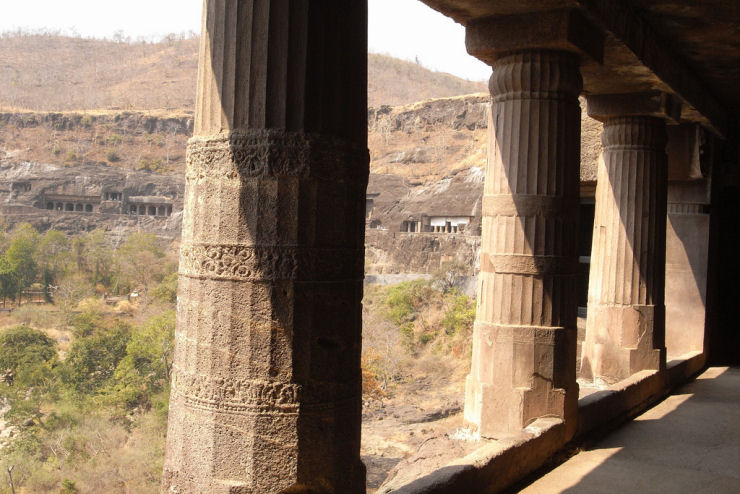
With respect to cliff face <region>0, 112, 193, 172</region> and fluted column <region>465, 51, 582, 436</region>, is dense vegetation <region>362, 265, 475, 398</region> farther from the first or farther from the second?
cliff face <region>0, 112, 193, 172</region>

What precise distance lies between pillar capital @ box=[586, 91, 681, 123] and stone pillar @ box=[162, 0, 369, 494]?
4760mm

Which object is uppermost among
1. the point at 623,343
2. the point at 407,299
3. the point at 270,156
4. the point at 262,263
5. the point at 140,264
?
the point at 270,156

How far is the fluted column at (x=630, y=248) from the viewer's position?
22.4 ft

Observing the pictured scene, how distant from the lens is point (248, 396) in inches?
92.2

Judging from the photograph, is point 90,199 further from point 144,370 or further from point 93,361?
A: point 144,370

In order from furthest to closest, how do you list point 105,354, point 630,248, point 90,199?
point 90,199, point 105,354, point 630,248

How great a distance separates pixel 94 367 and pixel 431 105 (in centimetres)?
4853

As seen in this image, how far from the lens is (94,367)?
33812 millimetres

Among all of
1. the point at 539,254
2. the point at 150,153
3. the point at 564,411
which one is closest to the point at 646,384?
the point at 564,411

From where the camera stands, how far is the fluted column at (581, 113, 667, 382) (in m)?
6.82

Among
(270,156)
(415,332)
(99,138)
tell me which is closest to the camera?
(270,156)

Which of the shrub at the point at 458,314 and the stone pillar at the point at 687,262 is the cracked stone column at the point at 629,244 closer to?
the stone pillar at the point at 687,262

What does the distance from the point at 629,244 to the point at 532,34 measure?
307 centimetres

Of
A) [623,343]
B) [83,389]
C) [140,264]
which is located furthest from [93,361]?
[623,343]
